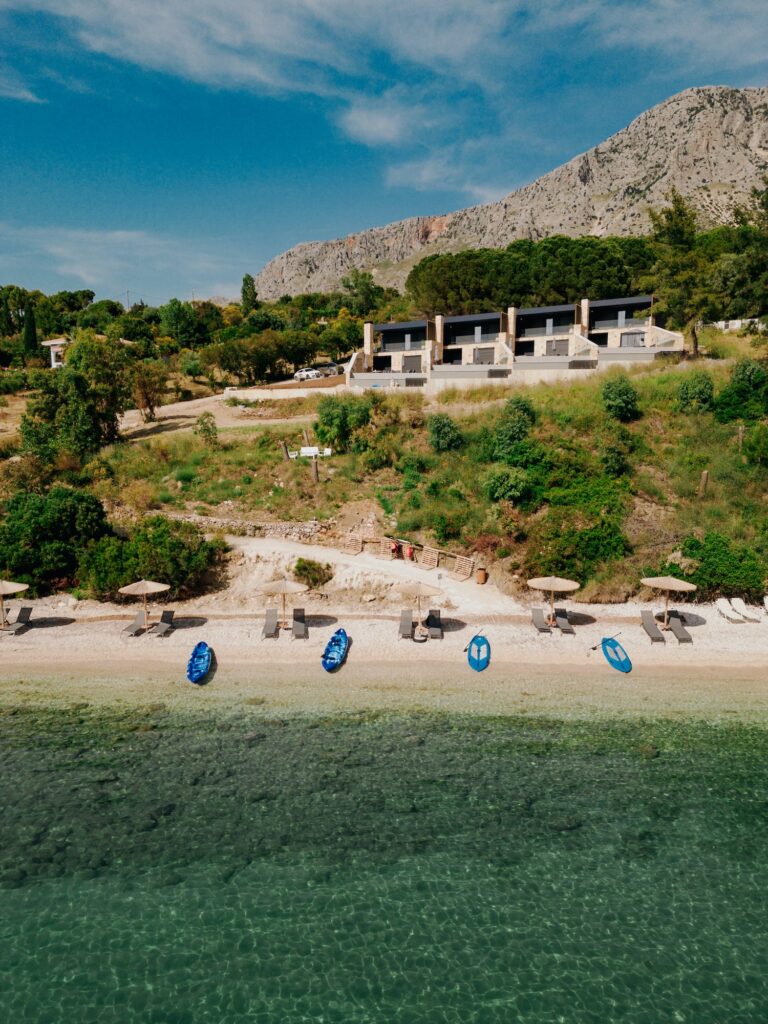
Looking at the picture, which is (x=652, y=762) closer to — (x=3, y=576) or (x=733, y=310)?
(x=3, y=576)

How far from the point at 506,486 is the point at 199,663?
61.0ft

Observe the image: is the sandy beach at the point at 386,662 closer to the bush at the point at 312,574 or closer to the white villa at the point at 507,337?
the bush at the point at 312,574

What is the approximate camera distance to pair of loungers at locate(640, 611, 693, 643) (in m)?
23.1

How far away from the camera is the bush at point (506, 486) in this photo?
32.7 metres

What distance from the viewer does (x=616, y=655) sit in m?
21.9

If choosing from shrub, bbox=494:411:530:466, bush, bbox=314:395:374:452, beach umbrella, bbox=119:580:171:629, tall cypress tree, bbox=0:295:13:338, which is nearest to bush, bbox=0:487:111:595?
beach umbrella, bbox=119:580:171:629

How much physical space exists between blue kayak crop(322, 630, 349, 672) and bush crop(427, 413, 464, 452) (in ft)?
58.3

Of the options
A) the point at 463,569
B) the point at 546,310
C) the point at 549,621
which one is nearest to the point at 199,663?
the point at 463,569

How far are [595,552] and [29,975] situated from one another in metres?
24.8

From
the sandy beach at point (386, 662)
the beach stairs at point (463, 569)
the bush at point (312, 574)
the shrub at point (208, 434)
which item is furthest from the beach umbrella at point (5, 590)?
the shrub at point (208, 434)

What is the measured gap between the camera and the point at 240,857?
13.7m

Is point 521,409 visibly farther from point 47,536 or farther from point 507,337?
point 507,337

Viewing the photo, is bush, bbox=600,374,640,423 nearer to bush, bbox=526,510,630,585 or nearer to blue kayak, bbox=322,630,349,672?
bush, bbox=526,510,630,585

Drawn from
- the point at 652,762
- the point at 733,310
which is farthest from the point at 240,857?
the point at 733,310
